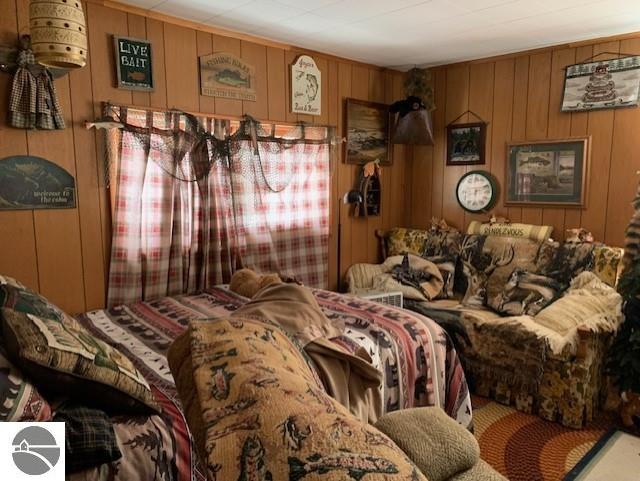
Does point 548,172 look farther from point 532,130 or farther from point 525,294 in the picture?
point 525,294

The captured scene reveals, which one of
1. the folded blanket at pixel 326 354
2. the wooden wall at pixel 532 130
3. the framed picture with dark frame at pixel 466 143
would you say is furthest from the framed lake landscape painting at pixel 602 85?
the folded blanket at pixel 326 354

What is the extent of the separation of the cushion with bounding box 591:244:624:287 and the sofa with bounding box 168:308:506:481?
2286mm

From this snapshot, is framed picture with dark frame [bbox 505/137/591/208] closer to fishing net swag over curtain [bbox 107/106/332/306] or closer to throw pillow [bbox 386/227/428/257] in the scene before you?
throw pillow [bbox 386/227/428/257]

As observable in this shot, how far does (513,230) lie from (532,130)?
2.64ft

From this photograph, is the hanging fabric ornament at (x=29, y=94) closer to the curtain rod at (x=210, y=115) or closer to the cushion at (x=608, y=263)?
the curtain rod at (x=210, y=115)

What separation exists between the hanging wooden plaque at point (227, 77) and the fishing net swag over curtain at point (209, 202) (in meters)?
0.20

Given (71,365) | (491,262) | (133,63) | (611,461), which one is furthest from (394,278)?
(71,365)

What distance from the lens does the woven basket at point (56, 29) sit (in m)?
1.81

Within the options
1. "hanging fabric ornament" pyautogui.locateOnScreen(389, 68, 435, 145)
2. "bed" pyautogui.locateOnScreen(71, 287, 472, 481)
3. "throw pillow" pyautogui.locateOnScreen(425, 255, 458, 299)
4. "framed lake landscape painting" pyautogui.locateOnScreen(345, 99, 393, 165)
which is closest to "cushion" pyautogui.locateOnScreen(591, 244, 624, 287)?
"throw pillow" pyautogui.locateOnScreen(425, 255, 458, 299)

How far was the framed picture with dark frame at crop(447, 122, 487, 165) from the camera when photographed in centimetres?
402

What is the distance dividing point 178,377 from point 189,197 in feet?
6.31

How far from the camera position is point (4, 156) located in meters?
2.39

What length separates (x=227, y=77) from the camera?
3205mm

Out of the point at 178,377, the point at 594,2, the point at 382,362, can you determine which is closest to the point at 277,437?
the point at 178,377
